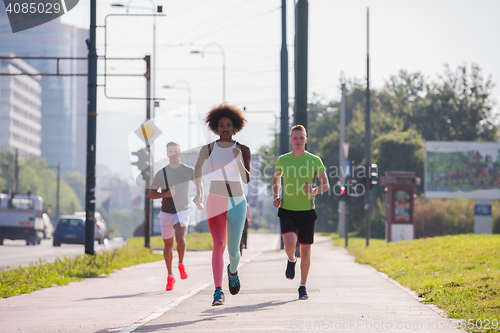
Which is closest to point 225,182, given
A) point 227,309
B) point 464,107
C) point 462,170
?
point 227,309

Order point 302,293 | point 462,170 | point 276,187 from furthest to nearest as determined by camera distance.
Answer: point 462,170 < point 302,293 < point 276,187

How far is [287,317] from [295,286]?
3.81 metres

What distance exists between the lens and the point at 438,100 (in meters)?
63.9

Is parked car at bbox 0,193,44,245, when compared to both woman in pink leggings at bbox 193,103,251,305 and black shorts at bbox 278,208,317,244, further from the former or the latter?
woman in pink leggings at bbox 193,103,251,305

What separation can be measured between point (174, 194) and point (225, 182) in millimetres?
2305

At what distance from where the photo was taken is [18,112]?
166 m

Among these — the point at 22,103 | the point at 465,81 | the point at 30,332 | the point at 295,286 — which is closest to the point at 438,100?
the point at 465,81

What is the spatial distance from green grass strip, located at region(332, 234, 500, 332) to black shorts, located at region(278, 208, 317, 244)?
1791 millimetres

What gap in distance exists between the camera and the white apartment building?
158 meters

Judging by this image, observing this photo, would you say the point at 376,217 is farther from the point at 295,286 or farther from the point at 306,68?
the point at 295,286

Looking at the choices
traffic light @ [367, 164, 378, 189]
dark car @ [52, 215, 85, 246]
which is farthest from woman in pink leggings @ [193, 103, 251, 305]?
dark car @ [52, 215, 85, 246]

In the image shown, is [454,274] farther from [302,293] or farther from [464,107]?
[464,107]

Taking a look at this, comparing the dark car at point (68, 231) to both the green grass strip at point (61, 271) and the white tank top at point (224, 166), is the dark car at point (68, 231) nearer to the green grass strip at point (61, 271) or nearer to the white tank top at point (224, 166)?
the green grass strip at point (61, 271)

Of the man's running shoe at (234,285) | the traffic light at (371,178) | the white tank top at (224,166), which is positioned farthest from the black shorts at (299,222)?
the traffic light at (371,178)
